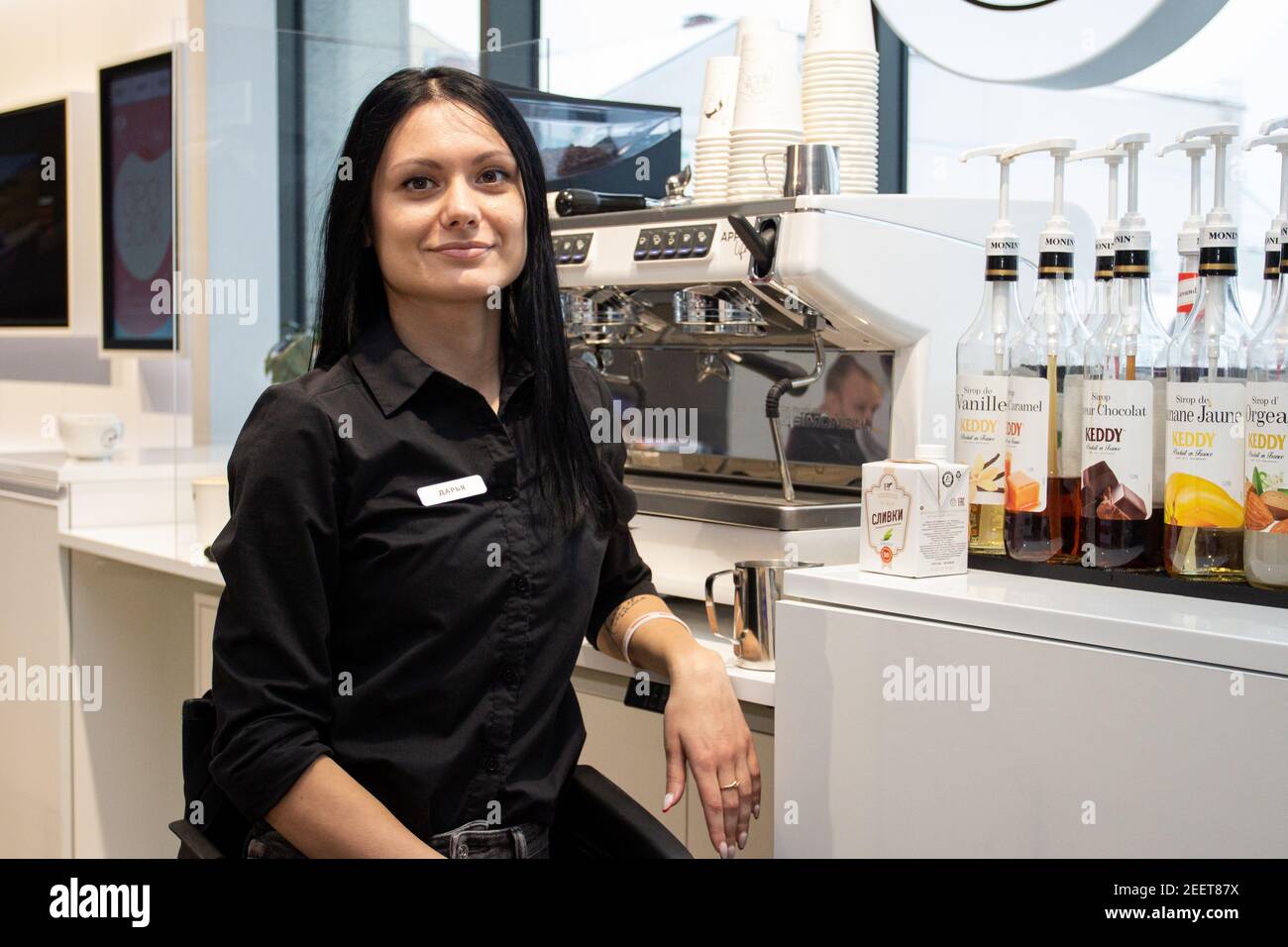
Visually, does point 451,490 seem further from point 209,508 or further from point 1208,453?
point 209,508

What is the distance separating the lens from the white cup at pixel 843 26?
6.34 feet

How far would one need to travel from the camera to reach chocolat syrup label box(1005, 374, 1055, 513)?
144cm

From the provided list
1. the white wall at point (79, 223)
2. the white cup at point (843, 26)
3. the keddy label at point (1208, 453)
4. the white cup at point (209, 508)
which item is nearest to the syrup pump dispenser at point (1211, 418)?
the keddy label at point (1208, 453)

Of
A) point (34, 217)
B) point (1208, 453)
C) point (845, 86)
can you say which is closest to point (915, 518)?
point (1208, 453)

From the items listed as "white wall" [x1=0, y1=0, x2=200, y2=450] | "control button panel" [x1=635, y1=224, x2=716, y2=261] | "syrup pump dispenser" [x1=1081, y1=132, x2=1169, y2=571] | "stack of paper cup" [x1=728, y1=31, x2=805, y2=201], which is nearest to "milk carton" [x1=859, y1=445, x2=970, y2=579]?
"syrup pump dispenser" [x1=1081, y1=132, x2=1169, y2=571]

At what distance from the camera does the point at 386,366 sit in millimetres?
1415

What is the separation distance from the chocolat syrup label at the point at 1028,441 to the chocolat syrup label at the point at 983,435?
0.06 ft

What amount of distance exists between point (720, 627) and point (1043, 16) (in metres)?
0.85

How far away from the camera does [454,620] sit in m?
1.38

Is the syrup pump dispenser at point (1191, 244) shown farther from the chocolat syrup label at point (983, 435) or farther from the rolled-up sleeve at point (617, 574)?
the rolled-up sleeve at point (617, 574)

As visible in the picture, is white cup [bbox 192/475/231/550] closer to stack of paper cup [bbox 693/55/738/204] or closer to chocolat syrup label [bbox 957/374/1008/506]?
stack of paper cup [bbox 693/55/738/204]

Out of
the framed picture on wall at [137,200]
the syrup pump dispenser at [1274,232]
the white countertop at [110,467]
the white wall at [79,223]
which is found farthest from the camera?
the white wall at [79,223]
